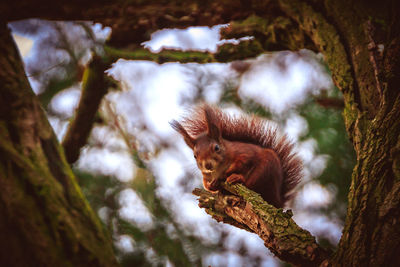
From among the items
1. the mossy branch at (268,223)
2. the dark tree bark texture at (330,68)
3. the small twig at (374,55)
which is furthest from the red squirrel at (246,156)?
the small twig at (374,55)

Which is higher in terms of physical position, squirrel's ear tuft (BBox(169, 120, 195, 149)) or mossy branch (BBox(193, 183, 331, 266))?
squirrel's ear tuft (BBox(169, 120, 195, 149))

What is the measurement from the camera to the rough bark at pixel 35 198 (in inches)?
28.8

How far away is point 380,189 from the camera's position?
1016 millimetres

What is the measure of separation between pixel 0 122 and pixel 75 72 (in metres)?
1.39

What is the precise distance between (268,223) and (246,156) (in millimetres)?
768

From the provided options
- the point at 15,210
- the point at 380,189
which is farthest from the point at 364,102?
the point at 15,210

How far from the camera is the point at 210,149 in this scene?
2014 millimetres

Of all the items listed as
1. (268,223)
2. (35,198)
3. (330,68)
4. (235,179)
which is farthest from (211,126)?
(35,198)

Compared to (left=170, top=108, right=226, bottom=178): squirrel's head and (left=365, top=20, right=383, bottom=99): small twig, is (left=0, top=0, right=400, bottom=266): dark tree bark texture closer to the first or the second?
(left=365, top=20, right=383, bottom=99): small twig

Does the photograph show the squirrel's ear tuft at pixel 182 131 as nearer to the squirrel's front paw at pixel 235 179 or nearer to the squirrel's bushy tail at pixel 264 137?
the squirrel's bushy tail at pixel 264 137

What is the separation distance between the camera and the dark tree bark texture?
2.97 ft

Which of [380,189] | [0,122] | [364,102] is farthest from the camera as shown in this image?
[364,102]

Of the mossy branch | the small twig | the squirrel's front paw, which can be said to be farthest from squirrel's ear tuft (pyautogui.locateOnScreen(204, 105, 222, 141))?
the small twig

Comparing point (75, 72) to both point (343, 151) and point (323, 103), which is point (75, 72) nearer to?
point (323, 103)
